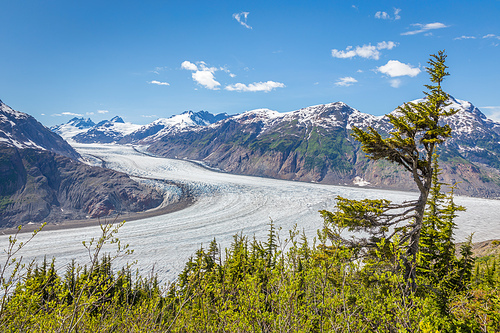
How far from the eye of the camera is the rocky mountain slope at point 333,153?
112m

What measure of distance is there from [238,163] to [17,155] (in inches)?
3646

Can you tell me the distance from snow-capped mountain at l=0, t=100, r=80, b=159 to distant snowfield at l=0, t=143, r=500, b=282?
1861 inches

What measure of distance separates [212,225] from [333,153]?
102 metres

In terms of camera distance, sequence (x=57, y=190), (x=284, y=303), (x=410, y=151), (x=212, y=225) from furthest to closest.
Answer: (x=57, y=190) → (x=212, y=225) → (x=410, y=151) → (x=284, y=303)

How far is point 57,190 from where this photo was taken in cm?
6081

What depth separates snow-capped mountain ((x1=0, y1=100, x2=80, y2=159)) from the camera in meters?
75.2

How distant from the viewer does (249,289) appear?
19.6 ft

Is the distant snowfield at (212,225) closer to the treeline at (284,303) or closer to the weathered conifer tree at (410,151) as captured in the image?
the treeline at (284,303)

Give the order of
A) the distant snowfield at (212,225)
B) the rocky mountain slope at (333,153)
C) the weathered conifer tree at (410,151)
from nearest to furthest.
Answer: the weathered conifer tree at (410,151) < the distant snowfield at (212,225) < the rocky mountain slope at (333,153)

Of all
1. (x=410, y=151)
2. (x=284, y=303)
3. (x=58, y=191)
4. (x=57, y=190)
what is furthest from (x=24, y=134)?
(x=410, y=151)

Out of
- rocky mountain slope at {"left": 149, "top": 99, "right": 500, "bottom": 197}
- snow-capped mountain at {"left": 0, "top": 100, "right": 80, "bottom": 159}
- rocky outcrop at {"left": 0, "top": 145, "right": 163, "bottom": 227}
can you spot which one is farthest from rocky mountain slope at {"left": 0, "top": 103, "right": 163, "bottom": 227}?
rocky mountain slope at {"left": 149, "top": 99, "right": 500, "bottom": 197}

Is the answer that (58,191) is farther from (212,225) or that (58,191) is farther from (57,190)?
(212,225)

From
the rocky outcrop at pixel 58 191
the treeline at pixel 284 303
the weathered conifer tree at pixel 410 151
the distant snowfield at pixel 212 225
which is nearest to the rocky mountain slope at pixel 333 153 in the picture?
the distant snowfield at pixel 212 225

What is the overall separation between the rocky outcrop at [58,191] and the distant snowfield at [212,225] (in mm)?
10519
